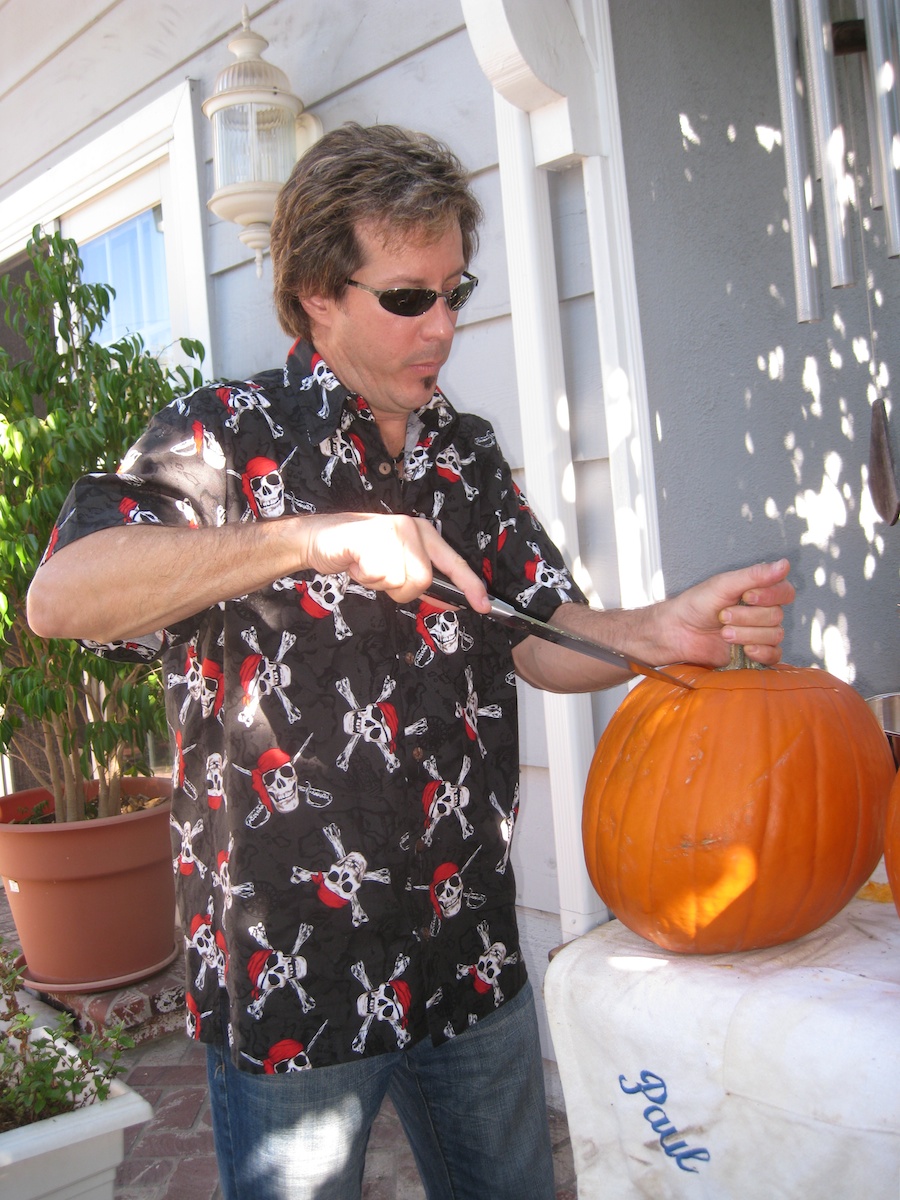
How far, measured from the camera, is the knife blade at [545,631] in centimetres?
109

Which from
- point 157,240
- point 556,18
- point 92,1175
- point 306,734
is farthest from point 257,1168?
point 157,240

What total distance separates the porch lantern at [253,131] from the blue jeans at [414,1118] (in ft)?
7.36

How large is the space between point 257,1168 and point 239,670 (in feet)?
1.94

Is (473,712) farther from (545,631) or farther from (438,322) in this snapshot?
(438,322)

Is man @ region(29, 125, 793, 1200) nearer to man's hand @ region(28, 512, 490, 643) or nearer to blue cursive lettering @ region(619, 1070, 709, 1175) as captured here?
man's hand @ region(28, 512, 490, 643)

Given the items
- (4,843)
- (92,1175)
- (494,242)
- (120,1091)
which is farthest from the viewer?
(4,843)

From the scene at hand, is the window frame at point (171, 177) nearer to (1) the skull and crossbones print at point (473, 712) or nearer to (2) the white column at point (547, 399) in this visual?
(2) the white column at point (547, 399)

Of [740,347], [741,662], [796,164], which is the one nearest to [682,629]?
[741,662]

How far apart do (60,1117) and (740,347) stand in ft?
6.63

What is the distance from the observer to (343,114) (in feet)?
8.80

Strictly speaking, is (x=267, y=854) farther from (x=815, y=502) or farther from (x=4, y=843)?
(x=4, y=843)

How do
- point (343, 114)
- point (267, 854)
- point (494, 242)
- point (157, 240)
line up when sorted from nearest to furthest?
point (267, 854)
point (494, 242)
point (343, 114)
point (157, 240)

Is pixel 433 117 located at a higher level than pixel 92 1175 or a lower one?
higher

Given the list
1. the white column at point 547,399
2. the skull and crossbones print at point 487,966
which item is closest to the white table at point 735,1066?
the skull and crossbones print at point 487,966
